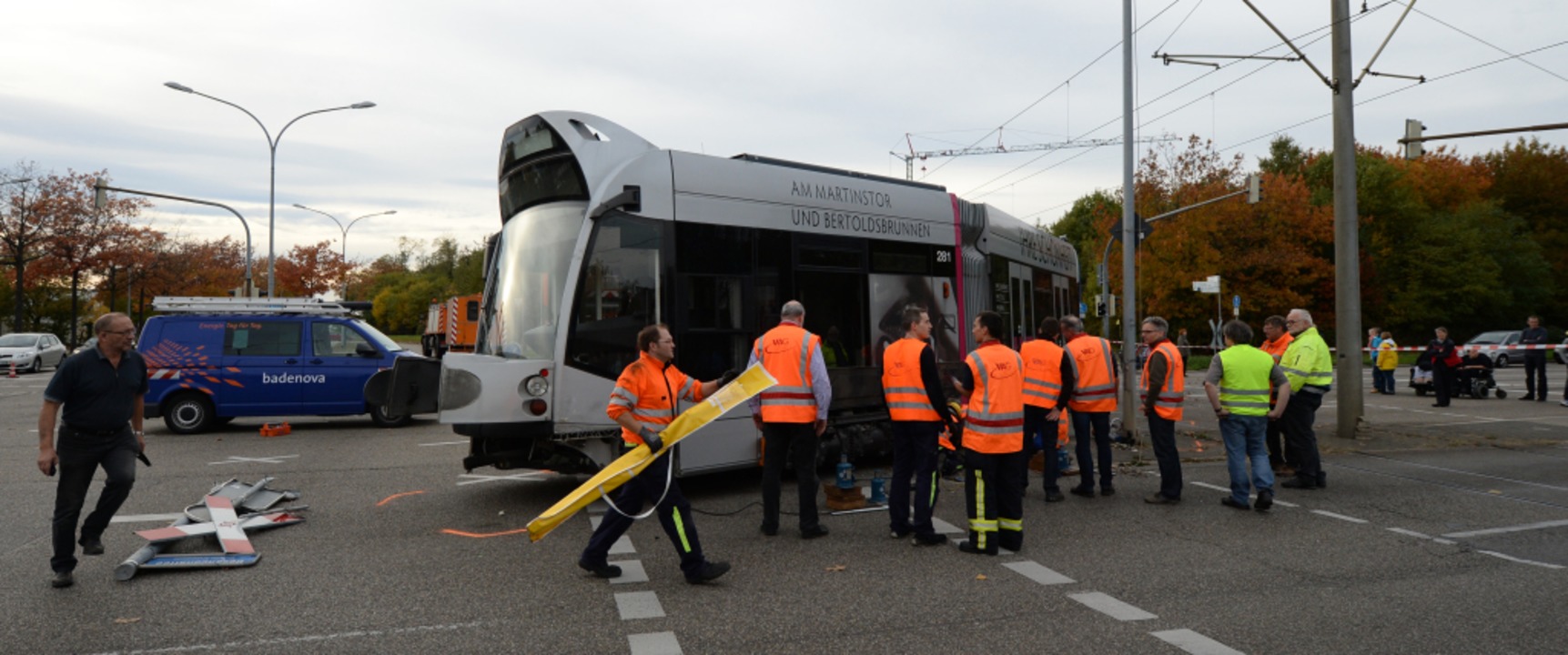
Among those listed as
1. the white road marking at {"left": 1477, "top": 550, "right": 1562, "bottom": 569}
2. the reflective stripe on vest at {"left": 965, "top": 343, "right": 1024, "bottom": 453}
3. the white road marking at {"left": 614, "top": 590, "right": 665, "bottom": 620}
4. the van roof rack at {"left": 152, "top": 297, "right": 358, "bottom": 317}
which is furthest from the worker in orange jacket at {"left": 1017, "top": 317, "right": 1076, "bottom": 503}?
the van roof rack at {"left": 152, "top": 297, "right": 358, "bottom": 317}

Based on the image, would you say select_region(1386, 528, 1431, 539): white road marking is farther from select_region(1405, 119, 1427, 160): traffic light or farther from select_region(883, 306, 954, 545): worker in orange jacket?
select_region(1405, 119, 1427, 160): traffic light

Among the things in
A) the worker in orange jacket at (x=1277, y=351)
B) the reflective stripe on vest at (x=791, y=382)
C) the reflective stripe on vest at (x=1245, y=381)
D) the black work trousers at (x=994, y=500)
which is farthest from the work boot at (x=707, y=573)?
the worker in orange jacket at (x=1277, y=351)

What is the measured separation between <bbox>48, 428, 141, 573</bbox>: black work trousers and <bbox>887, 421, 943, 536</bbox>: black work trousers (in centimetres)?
491

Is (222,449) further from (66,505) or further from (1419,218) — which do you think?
(1419,218)

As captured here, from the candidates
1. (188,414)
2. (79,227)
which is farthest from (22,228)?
(188,414)

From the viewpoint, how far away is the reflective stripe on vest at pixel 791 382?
7055 millimetres

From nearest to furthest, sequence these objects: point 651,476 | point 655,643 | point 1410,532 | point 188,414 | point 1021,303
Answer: point 655,643 → point 651,476 → point 1410,532 → point 1021,303 → point 188,414

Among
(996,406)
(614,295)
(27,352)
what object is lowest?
(996,406)

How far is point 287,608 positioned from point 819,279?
17.4 ft

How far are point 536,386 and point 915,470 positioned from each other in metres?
2.94

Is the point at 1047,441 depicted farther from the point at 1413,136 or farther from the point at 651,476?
the point at 1413,136

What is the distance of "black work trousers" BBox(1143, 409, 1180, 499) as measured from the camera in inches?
337

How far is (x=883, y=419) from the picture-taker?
10016 millimetres

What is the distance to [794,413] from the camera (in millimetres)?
7066
